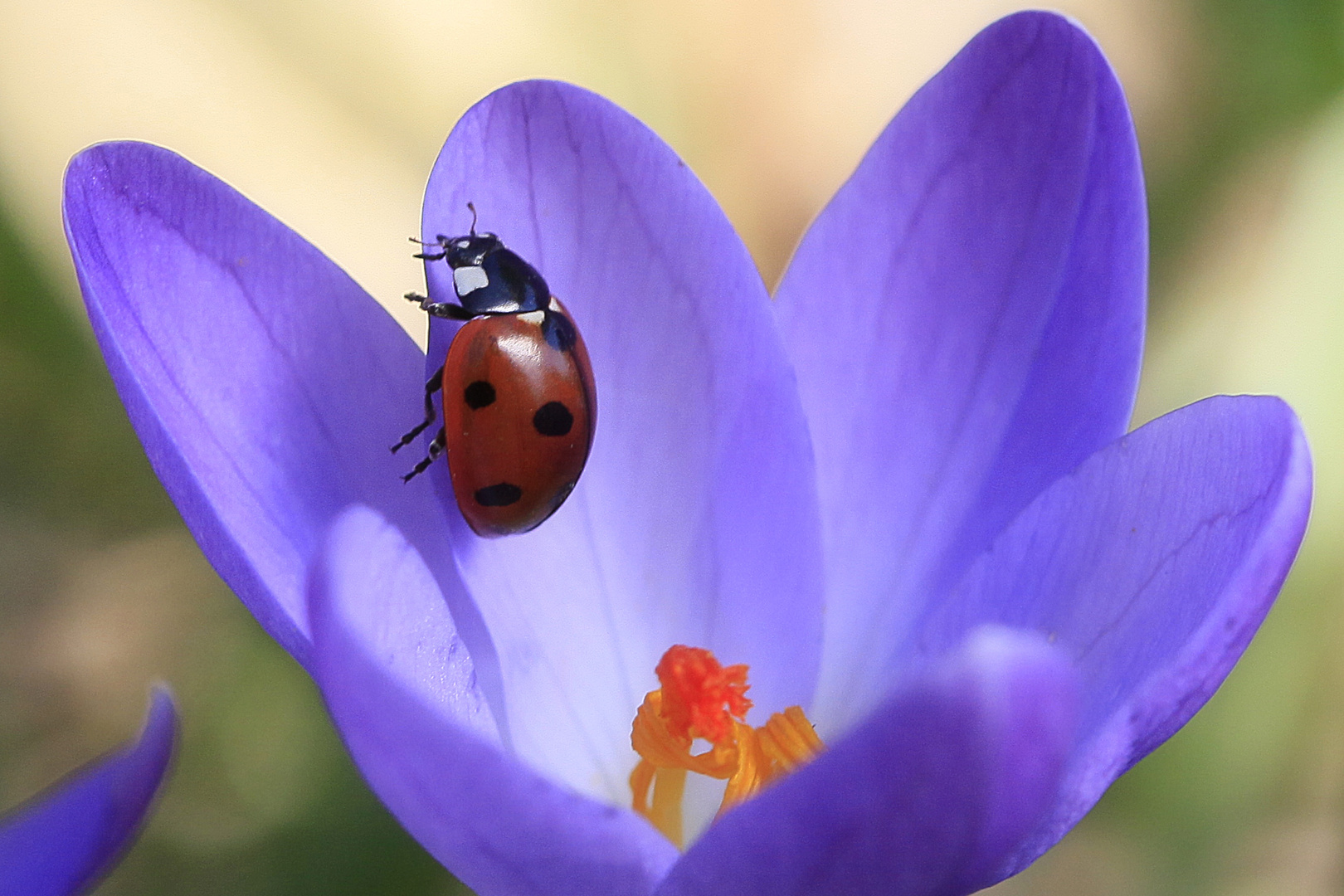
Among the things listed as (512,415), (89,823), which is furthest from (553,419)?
(89,823)

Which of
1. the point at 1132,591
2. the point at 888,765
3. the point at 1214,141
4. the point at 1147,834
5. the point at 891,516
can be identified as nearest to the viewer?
the point at 888,765

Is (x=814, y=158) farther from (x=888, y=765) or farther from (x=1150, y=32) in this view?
(x=888, y=765)

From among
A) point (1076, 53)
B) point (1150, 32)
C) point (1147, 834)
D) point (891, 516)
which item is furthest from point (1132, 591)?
point (1150, 32)

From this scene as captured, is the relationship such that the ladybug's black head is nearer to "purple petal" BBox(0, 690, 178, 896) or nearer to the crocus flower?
the crocus flower

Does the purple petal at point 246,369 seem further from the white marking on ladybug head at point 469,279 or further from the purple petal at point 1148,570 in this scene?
the purple petal at point 1148,570

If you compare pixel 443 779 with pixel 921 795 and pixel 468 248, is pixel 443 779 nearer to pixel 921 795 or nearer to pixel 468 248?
pixel 921 795

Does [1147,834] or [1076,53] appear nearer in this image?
[1076,53]

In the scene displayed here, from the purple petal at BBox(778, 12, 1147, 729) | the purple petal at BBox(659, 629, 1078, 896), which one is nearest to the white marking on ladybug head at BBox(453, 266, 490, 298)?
the purple petal at BBox(778, 12, 1147, 729)
